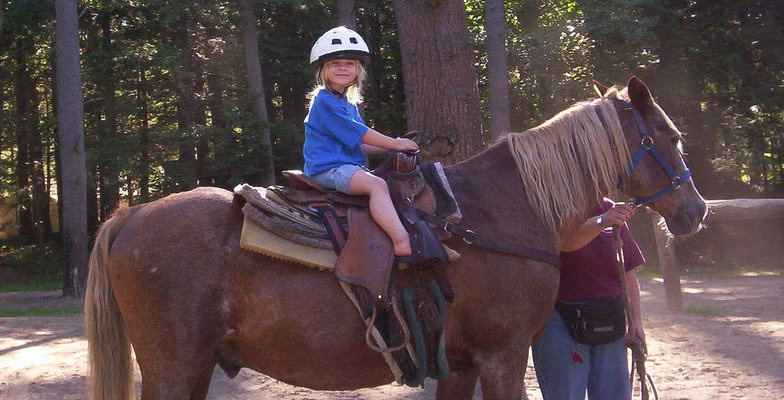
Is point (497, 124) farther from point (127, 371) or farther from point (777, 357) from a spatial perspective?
point (127, 371)

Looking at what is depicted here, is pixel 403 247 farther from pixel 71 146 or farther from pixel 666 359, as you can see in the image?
pixel 71 146

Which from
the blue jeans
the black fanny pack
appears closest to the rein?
the black fanny pack

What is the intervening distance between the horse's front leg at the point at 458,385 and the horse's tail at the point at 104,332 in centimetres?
151

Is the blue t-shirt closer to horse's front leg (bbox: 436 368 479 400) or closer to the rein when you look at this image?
the rein

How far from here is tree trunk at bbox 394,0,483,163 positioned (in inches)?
217

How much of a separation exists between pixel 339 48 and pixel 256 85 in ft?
44.3

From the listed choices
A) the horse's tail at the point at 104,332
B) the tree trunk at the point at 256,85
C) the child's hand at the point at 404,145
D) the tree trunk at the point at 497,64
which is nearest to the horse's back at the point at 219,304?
the horse's tail at the point at 104,332

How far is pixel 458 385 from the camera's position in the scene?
354 cm

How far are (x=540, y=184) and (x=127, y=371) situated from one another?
219 centimetres

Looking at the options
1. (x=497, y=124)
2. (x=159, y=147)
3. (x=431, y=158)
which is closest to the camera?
(x=431, y=158)

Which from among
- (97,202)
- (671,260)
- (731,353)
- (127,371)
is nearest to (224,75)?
(97,202)

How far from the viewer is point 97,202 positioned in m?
23.5

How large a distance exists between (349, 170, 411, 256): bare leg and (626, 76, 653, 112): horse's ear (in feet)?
4.54

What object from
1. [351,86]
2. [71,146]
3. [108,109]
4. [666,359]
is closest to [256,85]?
[108,109]
